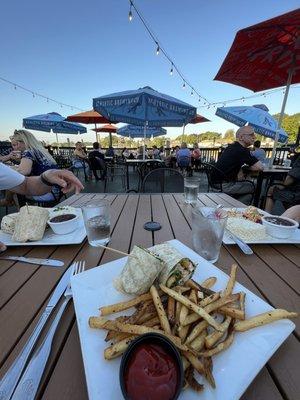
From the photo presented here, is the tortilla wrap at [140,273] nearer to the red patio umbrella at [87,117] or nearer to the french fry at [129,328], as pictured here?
the french fry at [129,328]

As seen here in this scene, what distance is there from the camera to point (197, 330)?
18.0 inches

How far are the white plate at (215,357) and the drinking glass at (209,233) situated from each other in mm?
219

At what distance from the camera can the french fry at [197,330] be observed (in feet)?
1.46

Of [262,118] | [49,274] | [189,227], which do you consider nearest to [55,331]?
[49,274]

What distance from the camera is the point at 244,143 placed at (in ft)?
11.2

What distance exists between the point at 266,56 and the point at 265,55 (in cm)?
5

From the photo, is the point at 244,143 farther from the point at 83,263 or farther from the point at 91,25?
the point at 91,25

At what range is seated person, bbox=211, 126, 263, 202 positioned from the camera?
9.95ft

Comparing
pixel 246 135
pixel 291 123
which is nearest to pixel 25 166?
pixel 246 135

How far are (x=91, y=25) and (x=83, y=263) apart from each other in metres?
11.5

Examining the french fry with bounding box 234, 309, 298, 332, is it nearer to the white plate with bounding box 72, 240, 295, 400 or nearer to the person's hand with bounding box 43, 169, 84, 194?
the white plate with bounding box 72, 240, 295, 400

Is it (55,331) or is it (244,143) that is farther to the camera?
(244,143)

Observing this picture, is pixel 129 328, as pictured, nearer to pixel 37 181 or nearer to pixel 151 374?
pixel 151 374

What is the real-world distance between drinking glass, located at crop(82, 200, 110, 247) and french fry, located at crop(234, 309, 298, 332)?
2.16 feet
